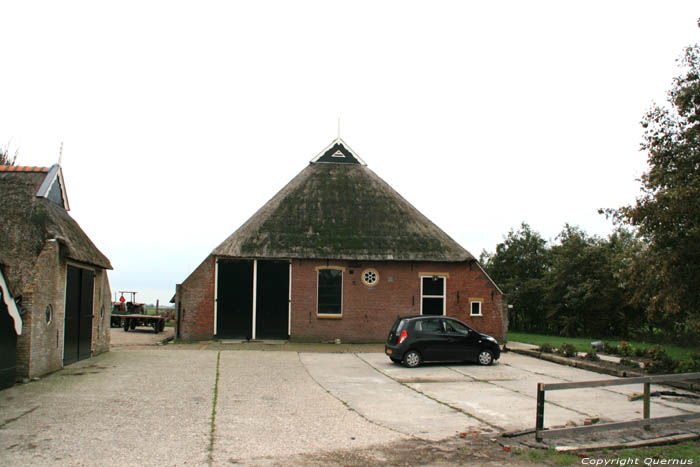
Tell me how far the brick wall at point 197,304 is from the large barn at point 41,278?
15.2ft

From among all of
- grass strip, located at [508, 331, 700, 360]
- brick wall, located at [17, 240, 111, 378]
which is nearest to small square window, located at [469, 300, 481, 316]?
grass strip, located at [508, 331, 700, 360]

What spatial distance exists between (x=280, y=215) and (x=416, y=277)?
620 centimetres

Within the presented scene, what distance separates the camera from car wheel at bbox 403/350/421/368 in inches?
604

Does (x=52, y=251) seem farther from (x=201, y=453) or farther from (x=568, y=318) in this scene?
(x=568, y=318)

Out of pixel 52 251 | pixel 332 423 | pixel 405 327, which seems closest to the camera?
pixel 332 423

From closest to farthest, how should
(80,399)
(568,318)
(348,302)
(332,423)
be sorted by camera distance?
(332,423), (80,399), (348,302), (568,318)

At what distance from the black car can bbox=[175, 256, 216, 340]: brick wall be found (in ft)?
28.3

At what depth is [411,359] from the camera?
1539 centimetres

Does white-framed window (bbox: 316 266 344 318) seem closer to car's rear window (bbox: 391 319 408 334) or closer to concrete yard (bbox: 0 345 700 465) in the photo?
car's rear window (bbox: 391 319 408 334)

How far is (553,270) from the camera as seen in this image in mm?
33625

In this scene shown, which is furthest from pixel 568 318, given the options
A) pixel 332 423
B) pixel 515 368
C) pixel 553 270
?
pixel 332 423

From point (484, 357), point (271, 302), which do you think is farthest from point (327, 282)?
point (484, 357)

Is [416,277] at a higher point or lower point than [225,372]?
higher

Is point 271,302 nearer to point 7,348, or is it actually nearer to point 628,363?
point 7,348
